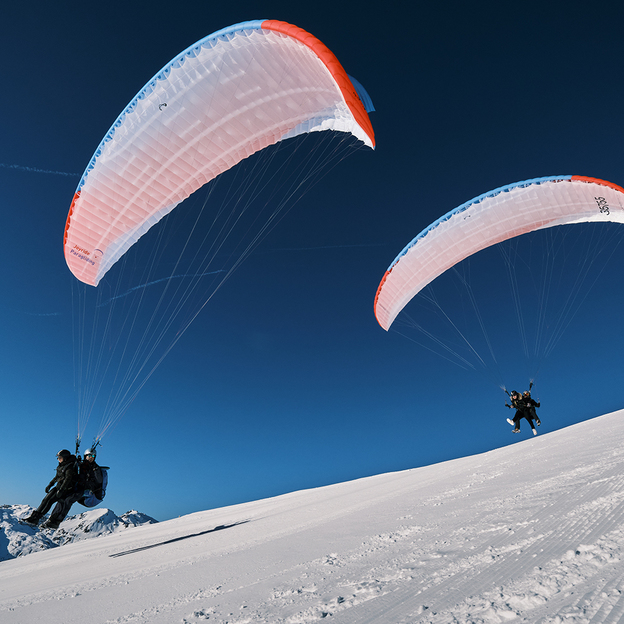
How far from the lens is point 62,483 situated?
7340 millimetres

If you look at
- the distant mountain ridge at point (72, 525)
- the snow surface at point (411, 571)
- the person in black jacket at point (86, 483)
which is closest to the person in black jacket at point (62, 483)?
the person in black jacket at point (86, 483)

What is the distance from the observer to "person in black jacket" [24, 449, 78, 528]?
23.8 feet

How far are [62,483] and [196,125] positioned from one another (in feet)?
24.9

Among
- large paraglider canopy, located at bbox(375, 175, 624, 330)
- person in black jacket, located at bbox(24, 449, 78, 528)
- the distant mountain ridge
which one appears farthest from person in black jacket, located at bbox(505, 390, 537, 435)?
the distant mountain ridge

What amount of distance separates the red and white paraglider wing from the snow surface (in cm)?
490

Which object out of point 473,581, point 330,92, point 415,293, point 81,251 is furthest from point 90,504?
point 415,293

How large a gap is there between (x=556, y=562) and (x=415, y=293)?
10515mm

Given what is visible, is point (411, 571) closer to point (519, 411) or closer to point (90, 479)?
point (90, 479)

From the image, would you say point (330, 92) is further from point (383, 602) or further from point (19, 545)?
point (19, 545)

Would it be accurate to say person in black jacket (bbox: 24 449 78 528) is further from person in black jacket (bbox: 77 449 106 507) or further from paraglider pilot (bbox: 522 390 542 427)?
paraglider pilot (bbox: 522 390 542 427)

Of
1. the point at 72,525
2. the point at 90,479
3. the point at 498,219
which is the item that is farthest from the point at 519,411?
the point at 72,525

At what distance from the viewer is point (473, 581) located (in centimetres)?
197

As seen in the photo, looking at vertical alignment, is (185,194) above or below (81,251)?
above

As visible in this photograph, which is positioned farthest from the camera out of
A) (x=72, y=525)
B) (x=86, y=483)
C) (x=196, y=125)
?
(x=72, y=525)
